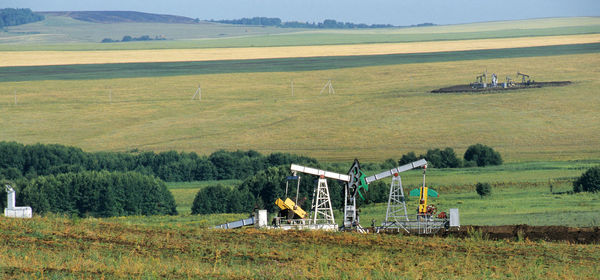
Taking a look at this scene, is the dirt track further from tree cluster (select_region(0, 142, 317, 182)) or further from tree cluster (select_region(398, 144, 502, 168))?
tree cluster (select_region(0, 142, 317, 182))

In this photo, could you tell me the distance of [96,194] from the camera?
89.2 m

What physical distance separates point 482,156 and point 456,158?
138 inches

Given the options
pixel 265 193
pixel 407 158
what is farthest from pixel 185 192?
pixel 407 158

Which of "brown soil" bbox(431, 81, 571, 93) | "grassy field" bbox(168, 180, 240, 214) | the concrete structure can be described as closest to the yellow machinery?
the concrete structure

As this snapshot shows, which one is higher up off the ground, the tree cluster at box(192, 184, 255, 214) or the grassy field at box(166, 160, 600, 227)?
the grassy field at box(166, 160, 600, 227)

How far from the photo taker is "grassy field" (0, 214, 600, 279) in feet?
81.7

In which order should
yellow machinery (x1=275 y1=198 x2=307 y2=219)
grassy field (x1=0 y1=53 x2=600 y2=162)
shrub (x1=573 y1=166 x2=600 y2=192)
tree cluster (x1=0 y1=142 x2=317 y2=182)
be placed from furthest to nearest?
grassy field (x1=0 y1=53 x2=600 y2=162)
tree cluster (x1=0 y1=142 x2=317 y2=182)
shrub (x1=573 y1=166 x2=600 y2=192)
yellow machinery (x1=275 y1=198 x2=307 y2=219)

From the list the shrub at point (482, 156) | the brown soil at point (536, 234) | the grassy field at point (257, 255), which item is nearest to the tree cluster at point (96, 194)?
the shrub at point (482, 156)

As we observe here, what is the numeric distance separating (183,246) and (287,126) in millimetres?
112889

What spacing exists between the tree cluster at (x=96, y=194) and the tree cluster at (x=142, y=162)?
16.2 m

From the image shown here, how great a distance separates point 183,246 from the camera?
31.0 metres

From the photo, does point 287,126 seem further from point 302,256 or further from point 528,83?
point 302,256

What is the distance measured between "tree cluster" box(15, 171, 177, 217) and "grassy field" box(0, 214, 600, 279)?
51.8 m

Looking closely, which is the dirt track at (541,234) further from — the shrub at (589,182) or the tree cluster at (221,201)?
the tree cluster at (221,201)
